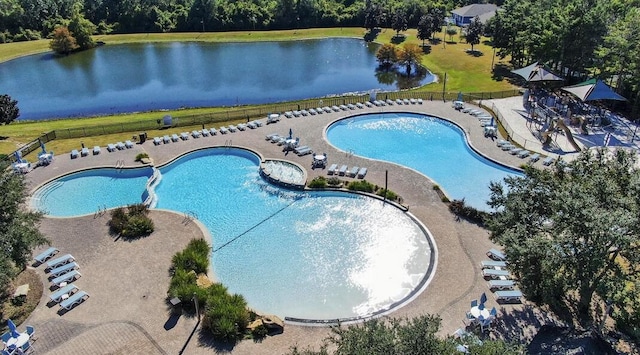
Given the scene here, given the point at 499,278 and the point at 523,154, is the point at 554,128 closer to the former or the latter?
the point at 523,154

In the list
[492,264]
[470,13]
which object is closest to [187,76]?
[492,264]

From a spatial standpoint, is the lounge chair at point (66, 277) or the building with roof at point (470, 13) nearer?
the lounge chair at point (66, 277)

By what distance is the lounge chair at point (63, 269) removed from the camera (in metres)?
22.6

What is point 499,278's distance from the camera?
21.8 metres

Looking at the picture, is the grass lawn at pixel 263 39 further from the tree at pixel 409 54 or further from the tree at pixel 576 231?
the tree at pixel 576 231

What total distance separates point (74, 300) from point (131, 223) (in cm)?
586

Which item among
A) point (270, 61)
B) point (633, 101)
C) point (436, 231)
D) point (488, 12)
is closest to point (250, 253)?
point (436, 231)

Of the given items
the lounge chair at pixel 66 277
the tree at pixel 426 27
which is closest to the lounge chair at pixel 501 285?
the lounge chair at pixel 66 277

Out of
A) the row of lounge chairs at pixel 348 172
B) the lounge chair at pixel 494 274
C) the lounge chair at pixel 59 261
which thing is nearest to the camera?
the lounge chair at pixel 494 274

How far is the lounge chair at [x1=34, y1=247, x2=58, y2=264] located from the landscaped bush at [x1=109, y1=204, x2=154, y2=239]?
3129 mm

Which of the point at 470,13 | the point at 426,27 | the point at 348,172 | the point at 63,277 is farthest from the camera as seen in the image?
the point at 470,13

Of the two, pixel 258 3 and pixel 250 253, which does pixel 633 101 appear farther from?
pixel 258 3

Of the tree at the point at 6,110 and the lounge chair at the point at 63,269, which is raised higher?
the tree at the point at 6,110

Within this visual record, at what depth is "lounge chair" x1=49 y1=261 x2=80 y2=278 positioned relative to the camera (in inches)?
888
